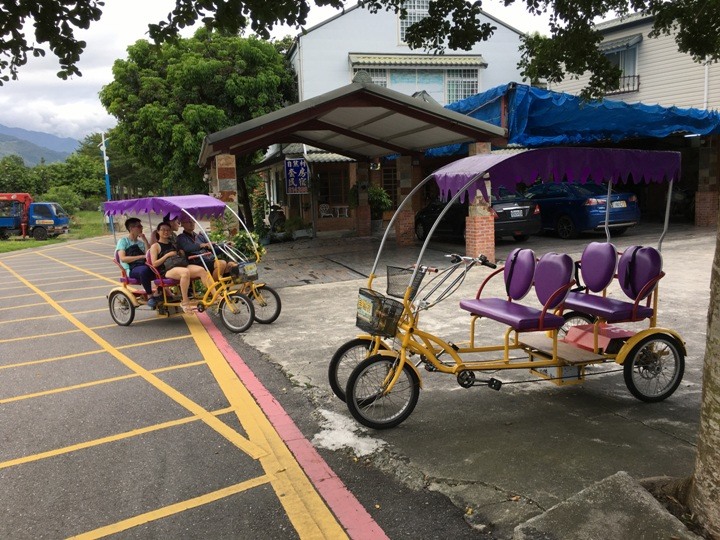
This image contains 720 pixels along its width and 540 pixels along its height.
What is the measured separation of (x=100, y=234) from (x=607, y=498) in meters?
36.0

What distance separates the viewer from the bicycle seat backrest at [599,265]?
541cm

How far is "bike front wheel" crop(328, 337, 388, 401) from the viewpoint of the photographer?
4875mm

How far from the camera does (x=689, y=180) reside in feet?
71.1

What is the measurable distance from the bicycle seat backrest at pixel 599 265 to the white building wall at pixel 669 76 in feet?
56.3

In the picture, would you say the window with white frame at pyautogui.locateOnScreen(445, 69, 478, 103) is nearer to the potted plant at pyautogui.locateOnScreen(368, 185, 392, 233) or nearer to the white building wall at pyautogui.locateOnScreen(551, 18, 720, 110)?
the white building wall at pyautogui.locateOnScreen(551, 18, 720, 110)

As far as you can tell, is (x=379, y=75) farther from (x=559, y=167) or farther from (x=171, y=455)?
(x=171, y=455)

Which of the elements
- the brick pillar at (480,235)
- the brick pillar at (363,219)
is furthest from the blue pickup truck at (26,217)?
the brick pillar at (480,235)

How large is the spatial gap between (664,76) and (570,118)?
28.0 feet

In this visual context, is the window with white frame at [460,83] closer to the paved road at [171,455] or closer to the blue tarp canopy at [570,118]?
the blue tarp canopy at [570,118]

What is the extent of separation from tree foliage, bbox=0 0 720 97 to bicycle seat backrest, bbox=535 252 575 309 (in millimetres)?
2629

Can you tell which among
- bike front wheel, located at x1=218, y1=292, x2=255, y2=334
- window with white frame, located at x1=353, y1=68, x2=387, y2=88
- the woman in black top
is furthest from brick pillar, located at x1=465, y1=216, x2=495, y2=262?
window with white frame, located at x1=353, y1=68, x2=387, y2=88

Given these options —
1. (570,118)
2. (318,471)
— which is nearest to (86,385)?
(318,471)

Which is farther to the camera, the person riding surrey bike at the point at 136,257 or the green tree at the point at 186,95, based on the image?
the green tree at the point at 186,95

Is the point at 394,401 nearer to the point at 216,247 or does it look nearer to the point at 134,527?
the point at 134,527
